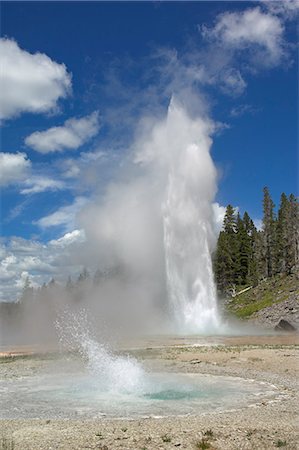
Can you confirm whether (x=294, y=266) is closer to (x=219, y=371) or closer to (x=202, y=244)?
(x=202, y=244)

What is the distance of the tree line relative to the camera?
98.3m

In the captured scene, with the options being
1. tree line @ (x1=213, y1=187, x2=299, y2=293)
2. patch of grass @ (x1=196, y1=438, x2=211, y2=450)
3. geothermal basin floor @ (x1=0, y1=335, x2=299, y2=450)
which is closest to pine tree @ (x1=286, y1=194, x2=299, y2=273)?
tree line @ (x1=213, y1=187, x2=299, y2=293)

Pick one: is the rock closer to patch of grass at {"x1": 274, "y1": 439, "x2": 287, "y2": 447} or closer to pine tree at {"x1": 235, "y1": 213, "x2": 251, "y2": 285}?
pine tree at {"x1": 235, "y1": 213, "x2": 251, "y2": 285}

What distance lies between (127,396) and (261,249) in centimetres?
8812

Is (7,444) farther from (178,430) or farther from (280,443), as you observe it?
(280,443)

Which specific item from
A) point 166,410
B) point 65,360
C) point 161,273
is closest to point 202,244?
point 161,273

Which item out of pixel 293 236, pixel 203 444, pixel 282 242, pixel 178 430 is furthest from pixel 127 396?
pixel 282 242

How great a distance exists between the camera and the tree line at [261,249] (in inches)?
3871

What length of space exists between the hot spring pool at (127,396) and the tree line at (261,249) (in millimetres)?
72875

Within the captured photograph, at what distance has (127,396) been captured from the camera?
22312mm

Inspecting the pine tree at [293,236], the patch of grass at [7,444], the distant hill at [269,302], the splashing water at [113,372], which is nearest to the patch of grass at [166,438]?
the patch of grass at [7,444]

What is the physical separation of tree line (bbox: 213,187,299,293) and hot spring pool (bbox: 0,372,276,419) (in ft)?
239

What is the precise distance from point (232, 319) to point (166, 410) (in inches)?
2430

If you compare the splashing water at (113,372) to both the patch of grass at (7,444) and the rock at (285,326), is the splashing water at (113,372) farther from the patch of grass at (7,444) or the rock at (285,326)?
the rock at (285,326)
